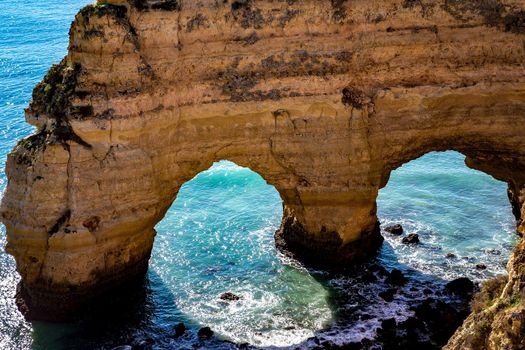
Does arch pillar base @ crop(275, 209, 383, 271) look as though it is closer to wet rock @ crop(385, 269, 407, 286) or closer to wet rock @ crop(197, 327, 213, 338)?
wet rock @ crop(385, 269, 407, 286)

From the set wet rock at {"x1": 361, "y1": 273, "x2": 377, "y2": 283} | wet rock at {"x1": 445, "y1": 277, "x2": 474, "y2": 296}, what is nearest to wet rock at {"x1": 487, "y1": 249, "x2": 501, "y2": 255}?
wet rock at {"x1": 445, "y1": 277, "x2": 474, "y2": 296}

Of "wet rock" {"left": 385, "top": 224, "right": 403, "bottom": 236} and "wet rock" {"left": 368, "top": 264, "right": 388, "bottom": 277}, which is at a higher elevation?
A: "wet rock" {"left": 385, "top": 224, "right": 403, "bottom": 236}

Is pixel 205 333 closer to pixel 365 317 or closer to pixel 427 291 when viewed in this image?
pixel 365 317

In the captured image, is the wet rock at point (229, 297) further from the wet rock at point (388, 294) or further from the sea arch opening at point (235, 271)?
the wet rock at point (388, 294)

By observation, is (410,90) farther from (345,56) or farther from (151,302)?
(151,302)

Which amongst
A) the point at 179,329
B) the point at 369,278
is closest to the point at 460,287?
the point at 369,278

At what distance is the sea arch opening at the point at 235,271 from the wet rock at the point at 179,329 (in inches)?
18.1

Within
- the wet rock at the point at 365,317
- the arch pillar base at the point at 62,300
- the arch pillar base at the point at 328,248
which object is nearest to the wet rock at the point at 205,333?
the arch pillar base at the point at 62,300

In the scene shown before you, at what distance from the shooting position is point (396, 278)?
23.2 meters

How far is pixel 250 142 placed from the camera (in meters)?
22.0

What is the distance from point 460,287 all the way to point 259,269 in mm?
6613

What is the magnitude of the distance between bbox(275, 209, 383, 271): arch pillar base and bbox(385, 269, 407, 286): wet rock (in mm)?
1443

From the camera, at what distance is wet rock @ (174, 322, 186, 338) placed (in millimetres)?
20812

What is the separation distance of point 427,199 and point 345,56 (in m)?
10.6
